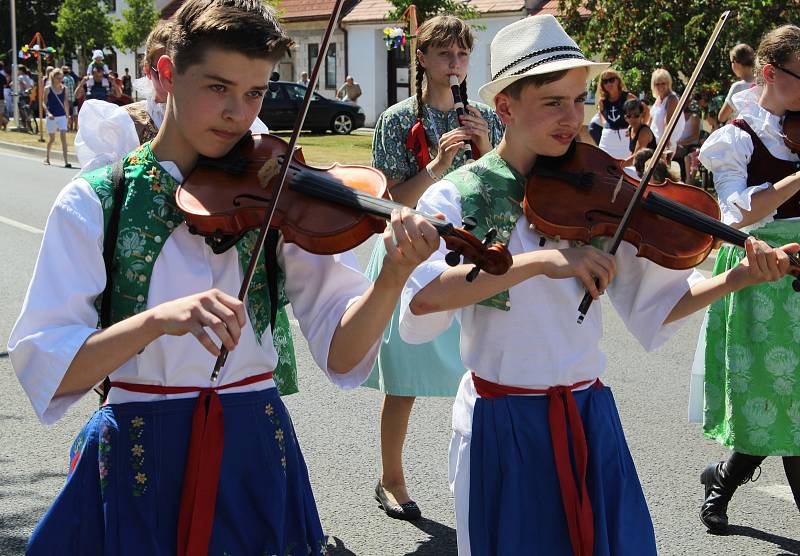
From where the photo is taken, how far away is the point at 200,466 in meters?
2.14

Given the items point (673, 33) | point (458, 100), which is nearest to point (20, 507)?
point (458, 100)

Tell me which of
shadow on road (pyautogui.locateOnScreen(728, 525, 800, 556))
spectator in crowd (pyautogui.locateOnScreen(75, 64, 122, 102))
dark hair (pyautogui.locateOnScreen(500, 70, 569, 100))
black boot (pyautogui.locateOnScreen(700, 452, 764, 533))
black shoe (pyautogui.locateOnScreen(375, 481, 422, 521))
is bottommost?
spectator in crowd (pyautogui.locateOnScreen(75, 64, 122, 102))

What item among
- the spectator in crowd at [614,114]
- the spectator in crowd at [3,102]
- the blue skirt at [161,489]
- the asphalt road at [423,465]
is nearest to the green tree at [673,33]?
the spectator in crowd at [614,114]

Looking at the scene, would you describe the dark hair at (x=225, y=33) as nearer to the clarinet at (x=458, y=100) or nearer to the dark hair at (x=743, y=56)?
the clarinet at (x=458, y=100)

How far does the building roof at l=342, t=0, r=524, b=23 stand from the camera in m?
28.6

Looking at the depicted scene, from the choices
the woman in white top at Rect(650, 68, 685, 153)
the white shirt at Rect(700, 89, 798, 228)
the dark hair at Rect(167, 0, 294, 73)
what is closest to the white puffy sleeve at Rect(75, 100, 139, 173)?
the dark hair at Rect(167, 0, 294, 73)

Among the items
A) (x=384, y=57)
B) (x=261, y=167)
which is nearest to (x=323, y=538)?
(x=261, y=167)

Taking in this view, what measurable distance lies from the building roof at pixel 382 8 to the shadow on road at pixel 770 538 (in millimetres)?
25289

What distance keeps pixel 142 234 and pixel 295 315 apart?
42 cm

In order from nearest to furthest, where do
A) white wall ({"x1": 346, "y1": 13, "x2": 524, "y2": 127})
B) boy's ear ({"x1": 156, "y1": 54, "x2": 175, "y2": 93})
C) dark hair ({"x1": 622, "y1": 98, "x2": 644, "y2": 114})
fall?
1. boy's ear ({"x1": 156, "y1": 54, "x2": 175, "y2": 93})
2. dark hair ({"x1": 622, "y1": 98, "x2": 644, "y2": 114})
3. white wall ({"x1": 346, "y1": 13, "x2": 524, "y2": 127})

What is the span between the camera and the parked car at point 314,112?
27266mm

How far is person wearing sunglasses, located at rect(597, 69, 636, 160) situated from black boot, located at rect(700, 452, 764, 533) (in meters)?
8.90

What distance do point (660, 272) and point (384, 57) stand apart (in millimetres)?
30989

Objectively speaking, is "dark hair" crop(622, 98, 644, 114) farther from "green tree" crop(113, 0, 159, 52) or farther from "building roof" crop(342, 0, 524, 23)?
"green tree" crop(113, 0, 159, 52)
